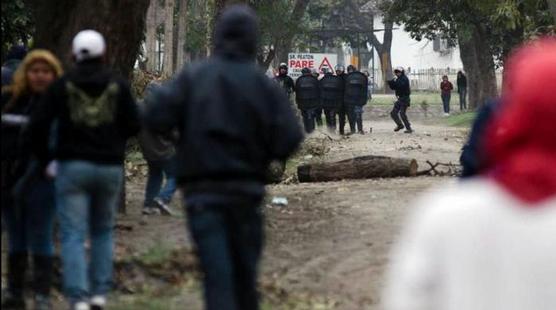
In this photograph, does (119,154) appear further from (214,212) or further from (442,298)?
(442,298)

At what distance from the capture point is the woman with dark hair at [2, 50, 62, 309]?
9.34 meters

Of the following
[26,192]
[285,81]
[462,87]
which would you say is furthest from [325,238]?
[462,87]

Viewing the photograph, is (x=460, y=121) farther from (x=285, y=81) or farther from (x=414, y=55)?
(x=414, y=55)

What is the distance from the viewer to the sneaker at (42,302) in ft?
30.7

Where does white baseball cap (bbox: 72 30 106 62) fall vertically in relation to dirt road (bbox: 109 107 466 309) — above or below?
above

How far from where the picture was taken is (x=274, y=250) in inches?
518

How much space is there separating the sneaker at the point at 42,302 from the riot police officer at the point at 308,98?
25471 millimetres

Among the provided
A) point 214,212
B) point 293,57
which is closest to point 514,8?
point 293,57

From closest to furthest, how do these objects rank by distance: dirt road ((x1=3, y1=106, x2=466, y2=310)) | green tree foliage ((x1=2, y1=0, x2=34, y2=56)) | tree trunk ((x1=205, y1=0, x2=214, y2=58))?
dirt road ((x1=3, y1=106, x2=466, y2=310))
green tree foliage ((x1=2, y1=0, x2=34, y2=56))
tree trunk ((x1=205, y1=0, x2=214, y2=58))

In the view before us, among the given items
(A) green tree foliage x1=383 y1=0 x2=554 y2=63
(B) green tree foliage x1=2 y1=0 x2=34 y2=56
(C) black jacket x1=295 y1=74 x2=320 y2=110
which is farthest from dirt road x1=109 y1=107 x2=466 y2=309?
(A) green tree foliage x1=383 y1=0 x2=554 y2=63

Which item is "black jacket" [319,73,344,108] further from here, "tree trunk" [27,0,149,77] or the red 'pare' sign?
"tree trunk" [27,0,149,77]

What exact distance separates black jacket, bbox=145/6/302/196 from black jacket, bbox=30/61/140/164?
64.5 inches

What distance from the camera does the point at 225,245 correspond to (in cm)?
697

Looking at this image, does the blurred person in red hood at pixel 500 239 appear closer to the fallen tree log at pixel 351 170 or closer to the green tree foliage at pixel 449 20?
the fallen tree log at pixel 351 170
